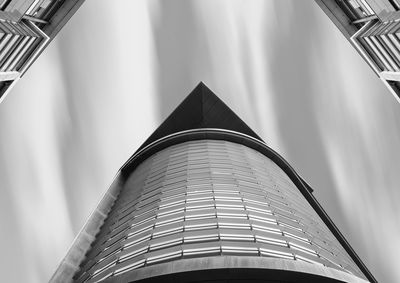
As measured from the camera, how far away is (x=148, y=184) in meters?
40.5

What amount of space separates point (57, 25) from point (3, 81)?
613 cm

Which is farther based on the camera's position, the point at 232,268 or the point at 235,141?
the point at 235,141

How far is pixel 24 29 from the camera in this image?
2780 cm

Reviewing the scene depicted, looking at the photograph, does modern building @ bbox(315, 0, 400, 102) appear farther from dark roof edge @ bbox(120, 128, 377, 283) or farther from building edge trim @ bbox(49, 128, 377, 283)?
building edge trim @ bbox(49, 128, 377, 283)

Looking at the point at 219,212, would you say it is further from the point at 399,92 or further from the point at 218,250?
the point at 399,92

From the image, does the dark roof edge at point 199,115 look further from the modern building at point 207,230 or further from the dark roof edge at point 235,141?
the modern building at point 207,230

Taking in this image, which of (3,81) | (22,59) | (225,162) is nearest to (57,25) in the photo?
(22,59)

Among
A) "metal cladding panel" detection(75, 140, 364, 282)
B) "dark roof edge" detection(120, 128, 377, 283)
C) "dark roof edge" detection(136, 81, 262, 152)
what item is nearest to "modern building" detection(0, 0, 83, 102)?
"metal cladding panel" detection(75, 140, 364, 282)

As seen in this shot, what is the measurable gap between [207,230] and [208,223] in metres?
1.05

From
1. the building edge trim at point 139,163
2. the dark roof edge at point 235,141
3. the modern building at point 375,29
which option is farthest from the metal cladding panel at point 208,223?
the modern building at point 375,29

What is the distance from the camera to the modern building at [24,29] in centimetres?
2511

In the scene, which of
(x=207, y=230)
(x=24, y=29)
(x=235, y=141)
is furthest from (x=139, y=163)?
(x=207, y=230)

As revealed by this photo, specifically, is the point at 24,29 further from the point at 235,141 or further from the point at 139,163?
the point at 139,163

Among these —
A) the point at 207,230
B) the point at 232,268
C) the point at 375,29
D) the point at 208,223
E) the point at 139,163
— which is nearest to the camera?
the point at 232,268
